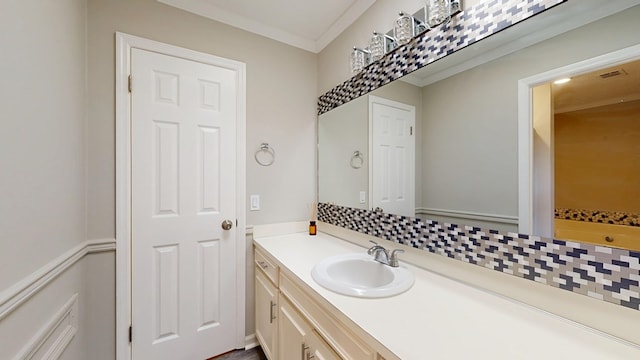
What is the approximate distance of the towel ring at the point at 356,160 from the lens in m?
1.76

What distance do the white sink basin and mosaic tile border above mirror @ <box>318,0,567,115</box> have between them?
1.06 metres

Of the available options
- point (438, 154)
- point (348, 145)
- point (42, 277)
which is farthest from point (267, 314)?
point (438, 154)

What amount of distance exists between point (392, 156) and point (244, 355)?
1.75 metres

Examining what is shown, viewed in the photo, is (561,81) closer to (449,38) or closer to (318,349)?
(449,38)

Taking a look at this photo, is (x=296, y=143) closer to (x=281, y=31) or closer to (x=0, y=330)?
(x=281, y=31)

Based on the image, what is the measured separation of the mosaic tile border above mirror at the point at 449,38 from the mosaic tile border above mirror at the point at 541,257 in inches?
31.8

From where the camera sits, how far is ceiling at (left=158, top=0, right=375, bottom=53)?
1661 mm

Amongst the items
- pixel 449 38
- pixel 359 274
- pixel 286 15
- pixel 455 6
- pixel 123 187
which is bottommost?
pixel 359 274

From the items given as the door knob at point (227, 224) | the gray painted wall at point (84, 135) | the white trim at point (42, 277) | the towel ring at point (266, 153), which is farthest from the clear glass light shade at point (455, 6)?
the white trim at point (42, 277)

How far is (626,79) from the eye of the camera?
703mm

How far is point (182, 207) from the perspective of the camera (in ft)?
5.30

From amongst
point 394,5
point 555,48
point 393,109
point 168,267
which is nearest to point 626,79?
point 555,48

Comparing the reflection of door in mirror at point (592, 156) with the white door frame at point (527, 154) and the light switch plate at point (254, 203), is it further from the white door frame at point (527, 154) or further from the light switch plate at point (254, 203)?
the light switch plate at point (254, 203)

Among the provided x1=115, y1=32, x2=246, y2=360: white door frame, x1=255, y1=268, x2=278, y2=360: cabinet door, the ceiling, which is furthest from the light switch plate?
the ceiling
